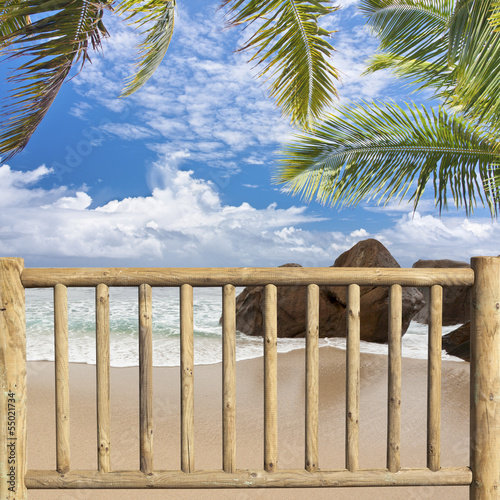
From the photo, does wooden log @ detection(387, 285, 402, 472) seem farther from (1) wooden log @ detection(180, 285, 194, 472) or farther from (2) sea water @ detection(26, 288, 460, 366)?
(2) sea water @ detection(26, 288, 460, 366)

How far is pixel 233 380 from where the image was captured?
1.94m

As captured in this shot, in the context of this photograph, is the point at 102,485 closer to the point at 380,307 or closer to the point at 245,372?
the point at 245,372

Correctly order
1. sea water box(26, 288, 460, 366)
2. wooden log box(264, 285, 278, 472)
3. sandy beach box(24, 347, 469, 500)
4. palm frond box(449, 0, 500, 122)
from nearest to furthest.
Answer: wooden log box(264, 285, 278, 472), sandy beach box(24, 347, 469, 500), palm frond box(449, 0, 500, 122), sea water box(26, 288, 460, 366)

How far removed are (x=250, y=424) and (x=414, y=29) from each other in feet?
18.6

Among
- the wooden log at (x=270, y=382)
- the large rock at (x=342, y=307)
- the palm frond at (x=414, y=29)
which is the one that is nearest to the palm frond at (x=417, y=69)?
the palm frond at (x=414, y=29)

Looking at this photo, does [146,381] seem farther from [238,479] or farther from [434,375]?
[434,375]

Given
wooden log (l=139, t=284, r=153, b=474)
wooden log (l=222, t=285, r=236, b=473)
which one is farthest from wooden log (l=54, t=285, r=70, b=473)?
wooden log (l=222, t=285, r=236, b=473)

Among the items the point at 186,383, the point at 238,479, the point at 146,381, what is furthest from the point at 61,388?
the point at 238,479

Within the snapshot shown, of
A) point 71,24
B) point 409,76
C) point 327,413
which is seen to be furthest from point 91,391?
point 409,76

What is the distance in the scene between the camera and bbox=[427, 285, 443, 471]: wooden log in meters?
1.98

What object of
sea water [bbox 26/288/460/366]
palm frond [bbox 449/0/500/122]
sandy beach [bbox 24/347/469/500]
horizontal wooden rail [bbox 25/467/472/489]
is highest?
palm frond [bbox 449/0/500/122]

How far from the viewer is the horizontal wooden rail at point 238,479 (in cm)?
192

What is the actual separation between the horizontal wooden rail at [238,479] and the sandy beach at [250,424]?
0.53 metres

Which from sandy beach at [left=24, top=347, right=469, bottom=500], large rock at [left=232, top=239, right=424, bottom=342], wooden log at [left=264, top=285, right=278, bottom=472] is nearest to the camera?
wooden log at [left=264, top=285, right=278, bottom=472]
